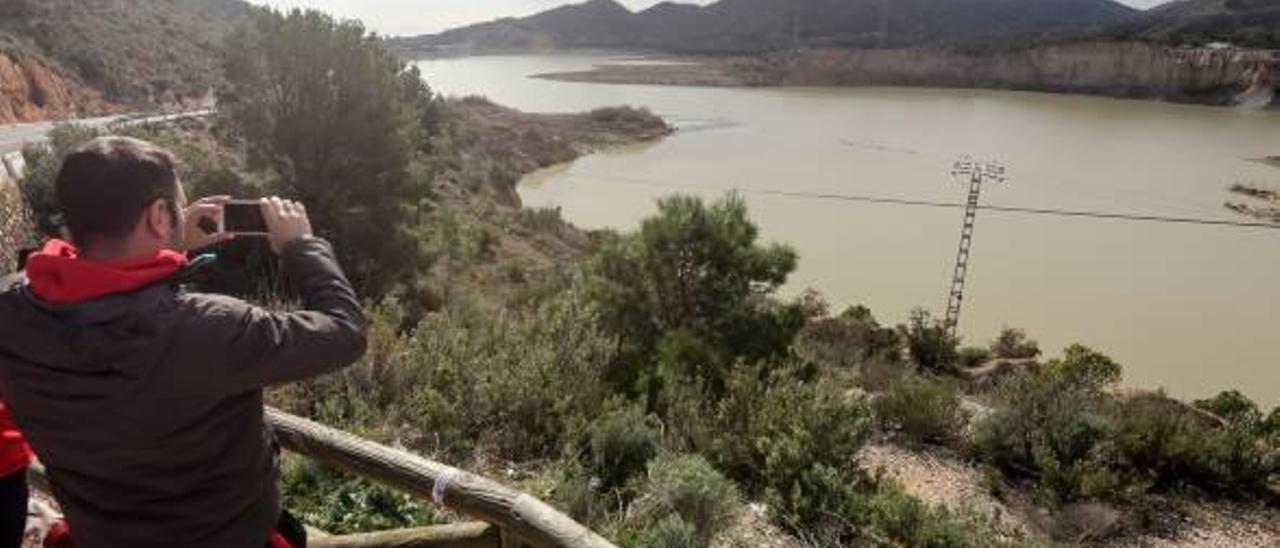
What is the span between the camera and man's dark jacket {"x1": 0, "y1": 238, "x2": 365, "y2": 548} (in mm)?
1642

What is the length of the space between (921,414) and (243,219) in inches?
320

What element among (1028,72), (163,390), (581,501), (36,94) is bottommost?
(1028,72)

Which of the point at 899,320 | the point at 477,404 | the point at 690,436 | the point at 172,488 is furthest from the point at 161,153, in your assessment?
the point at 899,320

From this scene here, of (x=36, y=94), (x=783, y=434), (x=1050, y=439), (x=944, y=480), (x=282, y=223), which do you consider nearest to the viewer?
(x=282, y=223)

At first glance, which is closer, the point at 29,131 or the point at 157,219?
the point at 157,219

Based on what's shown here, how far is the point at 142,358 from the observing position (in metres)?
1.63

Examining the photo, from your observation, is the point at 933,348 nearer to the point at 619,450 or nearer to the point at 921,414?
the point at 921,414

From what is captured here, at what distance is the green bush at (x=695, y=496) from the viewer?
4.01 m

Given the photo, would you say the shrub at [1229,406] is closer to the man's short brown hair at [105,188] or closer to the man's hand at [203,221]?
the man's hand at [203,221]

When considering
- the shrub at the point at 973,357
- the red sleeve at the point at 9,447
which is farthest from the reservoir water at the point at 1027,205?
the red sleeve at the point at 9,447

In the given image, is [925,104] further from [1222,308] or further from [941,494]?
[941,494]

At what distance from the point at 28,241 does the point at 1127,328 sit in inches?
766

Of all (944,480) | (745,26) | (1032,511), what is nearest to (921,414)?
(944,480)

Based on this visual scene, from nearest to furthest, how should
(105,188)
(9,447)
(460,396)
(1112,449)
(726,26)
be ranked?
(105,188) < (9,447) < (460,396) < (1112,449) < (726,26)
